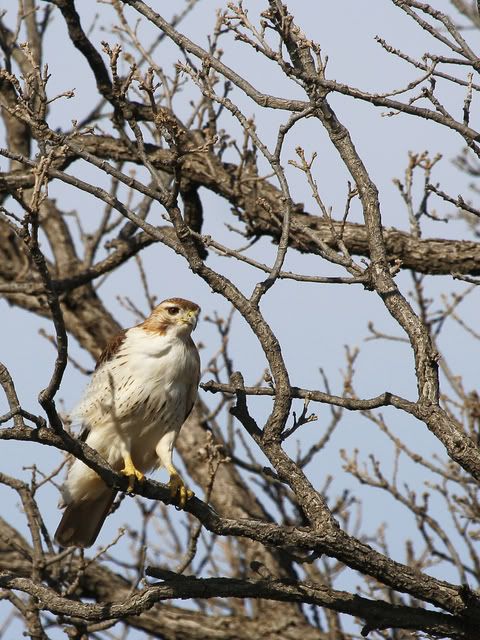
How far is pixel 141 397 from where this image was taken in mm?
5594

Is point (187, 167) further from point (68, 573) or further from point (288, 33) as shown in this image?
point (68, 573)

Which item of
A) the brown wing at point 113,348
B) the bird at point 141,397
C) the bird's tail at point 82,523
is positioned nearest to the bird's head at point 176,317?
the bird at point 141,397

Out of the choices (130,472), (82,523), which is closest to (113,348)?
(130,472)

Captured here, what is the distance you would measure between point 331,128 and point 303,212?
1922 mm

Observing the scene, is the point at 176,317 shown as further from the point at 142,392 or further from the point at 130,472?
the point at 130,472

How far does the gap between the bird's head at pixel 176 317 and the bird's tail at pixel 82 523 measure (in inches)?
41.8

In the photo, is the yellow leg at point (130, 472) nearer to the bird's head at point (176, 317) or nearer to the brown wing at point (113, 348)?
the brown wing at point (113, 348)

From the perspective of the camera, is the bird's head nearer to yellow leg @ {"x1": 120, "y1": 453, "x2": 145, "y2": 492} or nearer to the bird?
the bird

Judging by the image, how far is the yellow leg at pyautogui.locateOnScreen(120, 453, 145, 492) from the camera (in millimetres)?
4935

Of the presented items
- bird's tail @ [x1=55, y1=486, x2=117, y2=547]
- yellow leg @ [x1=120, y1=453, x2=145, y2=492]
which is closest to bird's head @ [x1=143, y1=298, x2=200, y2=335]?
yellow leg @ [x1=120, y1=453, x2=145, y2=492]

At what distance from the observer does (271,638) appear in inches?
296

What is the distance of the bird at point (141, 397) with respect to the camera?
18.4ft

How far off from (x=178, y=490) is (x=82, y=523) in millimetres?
1241

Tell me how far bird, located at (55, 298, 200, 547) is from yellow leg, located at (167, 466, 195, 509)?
0.5 inches
